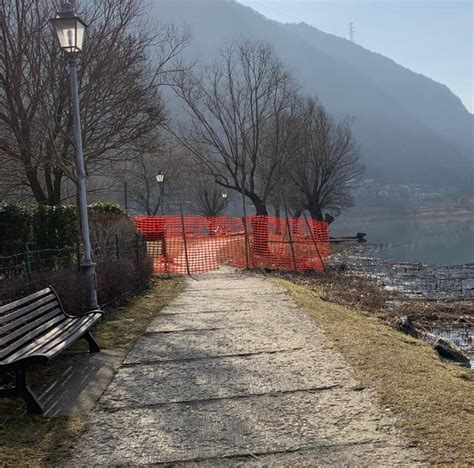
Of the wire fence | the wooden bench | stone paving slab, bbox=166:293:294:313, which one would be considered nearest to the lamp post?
the wire fence

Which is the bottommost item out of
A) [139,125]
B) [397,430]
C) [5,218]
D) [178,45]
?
[397,430]

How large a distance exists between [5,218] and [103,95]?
11.8 feet

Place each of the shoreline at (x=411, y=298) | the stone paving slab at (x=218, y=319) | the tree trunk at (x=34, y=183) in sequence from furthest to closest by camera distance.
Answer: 1. the tree trunk at (x=34, y=183)
2. the shoreline at (x=411, y=298)
3. the stone paving slab at (x=218, y=319)

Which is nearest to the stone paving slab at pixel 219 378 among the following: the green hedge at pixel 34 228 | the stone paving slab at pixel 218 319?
the stone paving slab at pixel 218 319

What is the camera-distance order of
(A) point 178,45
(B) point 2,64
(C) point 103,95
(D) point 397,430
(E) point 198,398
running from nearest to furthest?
(D) point 397,430, (E) point 198,398, (B) point 2,64, (C) point 103,95, (A) point 178,45

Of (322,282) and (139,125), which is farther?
(322,282)

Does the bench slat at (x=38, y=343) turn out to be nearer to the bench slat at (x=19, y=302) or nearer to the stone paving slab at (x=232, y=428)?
the bench slat at (x=19, y=302)

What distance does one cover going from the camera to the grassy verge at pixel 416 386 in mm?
3645

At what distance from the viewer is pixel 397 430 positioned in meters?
3.88

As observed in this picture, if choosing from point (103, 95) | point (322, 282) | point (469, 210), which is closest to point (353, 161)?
point (322, 282)

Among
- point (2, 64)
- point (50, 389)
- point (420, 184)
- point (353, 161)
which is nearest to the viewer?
point (50, 389)

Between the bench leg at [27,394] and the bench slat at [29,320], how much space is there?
1.33ft

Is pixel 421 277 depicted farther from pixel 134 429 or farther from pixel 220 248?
pixel 134 429

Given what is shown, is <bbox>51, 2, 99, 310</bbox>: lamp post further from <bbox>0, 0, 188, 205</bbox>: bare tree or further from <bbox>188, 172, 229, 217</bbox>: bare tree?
<bbox>188, 172, 229, 217</bbox>: bare tree
